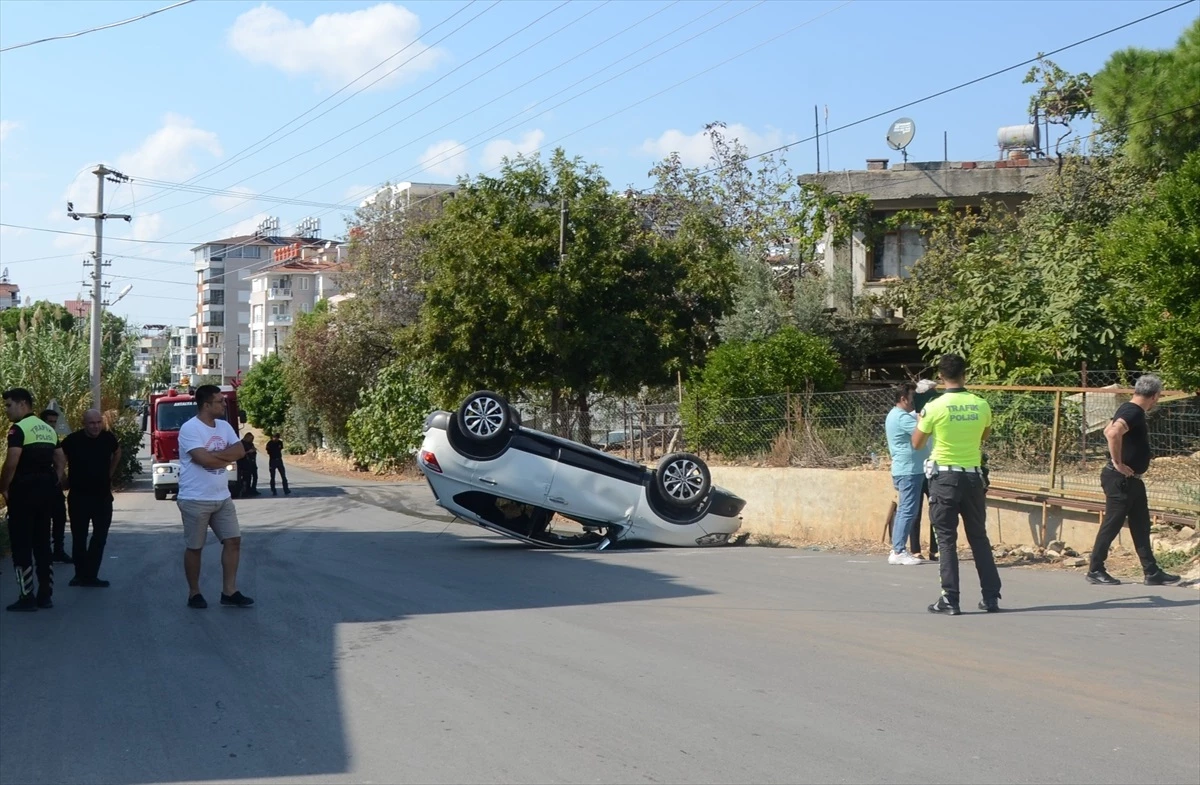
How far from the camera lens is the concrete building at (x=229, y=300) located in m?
127

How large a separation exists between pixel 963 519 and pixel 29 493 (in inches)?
294

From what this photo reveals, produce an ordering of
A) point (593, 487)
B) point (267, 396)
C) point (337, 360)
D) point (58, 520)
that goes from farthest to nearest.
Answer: point (267, 396) < point (337, 360) < point (593, 487) < point (58, 520)

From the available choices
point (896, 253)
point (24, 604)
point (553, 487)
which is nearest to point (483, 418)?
point (553, 487)

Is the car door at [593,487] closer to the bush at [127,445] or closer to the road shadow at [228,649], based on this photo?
the road shadow at [228,649]

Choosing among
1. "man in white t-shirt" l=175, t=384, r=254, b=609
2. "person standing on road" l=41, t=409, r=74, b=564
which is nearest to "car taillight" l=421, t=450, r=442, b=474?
"person standing on road" l=41, t=409, r=74, b=564

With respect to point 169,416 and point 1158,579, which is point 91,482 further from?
point 169,416

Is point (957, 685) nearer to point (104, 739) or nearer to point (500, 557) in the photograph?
point (104, 739)

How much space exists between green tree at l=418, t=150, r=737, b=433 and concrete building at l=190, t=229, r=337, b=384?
10371cm

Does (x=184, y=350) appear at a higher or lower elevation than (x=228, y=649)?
higher

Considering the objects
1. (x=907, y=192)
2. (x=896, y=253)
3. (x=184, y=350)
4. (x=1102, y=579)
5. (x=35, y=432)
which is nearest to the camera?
(x=35, y=432)

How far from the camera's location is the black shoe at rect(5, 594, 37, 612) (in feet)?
32.1

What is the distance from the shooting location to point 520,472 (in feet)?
49.2

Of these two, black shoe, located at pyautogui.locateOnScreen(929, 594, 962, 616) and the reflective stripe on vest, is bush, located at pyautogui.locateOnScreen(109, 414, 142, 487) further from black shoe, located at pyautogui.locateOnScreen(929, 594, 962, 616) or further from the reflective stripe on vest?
black shoe, located at pyautogui.locateOnScreen(929, 594, 962, 616)

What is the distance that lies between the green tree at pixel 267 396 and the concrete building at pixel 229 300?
213 ft
